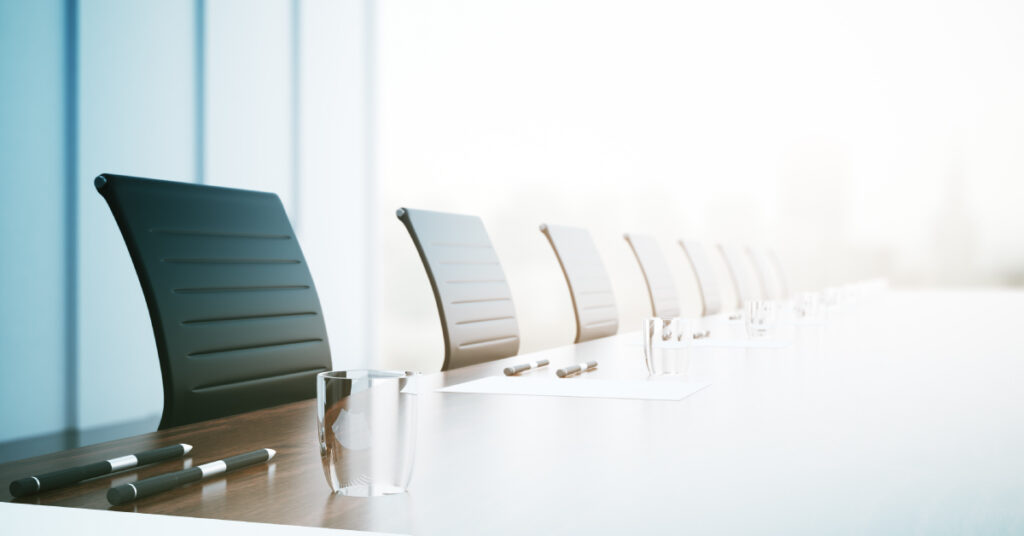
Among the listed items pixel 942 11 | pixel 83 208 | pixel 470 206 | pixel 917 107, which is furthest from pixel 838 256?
pixel 83 208

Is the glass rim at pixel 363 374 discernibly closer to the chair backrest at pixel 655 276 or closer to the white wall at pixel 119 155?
the chair backrest at pixel 655 276

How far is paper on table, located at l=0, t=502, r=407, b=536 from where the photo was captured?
59 centimetres

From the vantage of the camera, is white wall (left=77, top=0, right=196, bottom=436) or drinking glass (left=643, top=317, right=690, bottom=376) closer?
drinking glass (left=643, top=317, right=690, bottom=376)

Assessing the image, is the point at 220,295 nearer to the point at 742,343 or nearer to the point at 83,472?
the point at 83,472

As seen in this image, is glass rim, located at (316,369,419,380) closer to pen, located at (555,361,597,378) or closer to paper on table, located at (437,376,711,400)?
paper on table, located at (437,376,711,400)

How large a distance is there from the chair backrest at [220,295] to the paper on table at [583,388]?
54 centimetres

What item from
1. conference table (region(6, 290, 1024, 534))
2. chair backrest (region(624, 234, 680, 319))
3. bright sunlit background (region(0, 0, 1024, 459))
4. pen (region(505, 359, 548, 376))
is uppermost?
bright sunlit background (region(0, 0, 1024, 459))

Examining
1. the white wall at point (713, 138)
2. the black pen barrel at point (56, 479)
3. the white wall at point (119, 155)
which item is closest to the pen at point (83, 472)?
the black pen barrel at point (56, 479)

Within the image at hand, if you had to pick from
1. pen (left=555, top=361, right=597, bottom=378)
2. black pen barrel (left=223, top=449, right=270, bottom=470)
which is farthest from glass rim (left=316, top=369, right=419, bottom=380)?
pen (left=555, top=361, right=597, bottom=378)

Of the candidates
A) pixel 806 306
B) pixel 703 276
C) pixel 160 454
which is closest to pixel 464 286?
pixel 806 306

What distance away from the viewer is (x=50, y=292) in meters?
3.89

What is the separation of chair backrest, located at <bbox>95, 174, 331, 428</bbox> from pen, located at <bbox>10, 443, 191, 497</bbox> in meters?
0.72

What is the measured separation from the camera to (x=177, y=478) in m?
0.71

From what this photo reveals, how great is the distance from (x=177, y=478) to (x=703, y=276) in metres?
4.79
